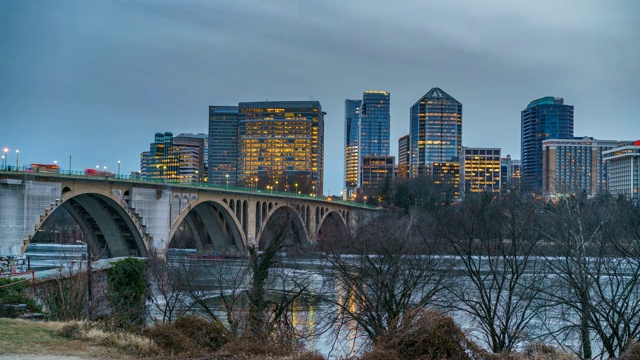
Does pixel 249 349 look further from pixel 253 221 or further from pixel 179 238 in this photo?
pixel 179 238

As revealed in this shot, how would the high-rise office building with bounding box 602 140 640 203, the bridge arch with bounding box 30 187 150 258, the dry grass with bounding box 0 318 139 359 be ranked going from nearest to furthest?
1. the dry grass with bounding box 0 318 139 359
2. the bridge arch with bounding box 30 187 150 258
3. the high-rise office building with bounding box 602 140 640 203

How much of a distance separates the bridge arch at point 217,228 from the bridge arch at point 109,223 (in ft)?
36.7

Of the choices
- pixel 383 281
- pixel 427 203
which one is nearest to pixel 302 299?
pixel 383 281

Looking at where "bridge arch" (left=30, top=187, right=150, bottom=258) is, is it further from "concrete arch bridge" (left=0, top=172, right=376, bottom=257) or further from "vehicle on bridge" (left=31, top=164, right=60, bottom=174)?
"vehicle on bridge" (left=31, top=164, right=60, bottom=174)

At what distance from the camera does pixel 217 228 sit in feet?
232

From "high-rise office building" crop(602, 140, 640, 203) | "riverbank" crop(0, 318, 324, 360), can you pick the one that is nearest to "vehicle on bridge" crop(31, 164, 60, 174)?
"riverbank" crop(0, 318, 324, 360)

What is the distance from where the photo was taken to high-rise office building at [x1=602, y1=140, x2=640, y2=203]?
182 metres

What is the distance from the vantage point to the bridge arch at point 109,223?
51906mm

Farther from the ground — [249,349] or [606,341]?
[249,349]

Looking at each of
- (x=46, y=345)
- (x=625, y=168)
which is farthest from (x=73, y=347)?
(x=625, y=168)

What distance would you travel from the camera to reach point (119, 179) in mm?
50469

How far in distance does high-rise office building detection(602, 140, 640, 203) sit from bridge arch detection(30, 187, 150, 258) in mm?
161282

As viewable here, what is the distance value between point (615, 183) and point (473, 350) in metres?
202

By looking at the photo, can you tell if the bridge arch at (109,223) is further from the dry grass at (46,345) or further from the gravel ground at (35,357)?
the gravel ground at (35,357)
